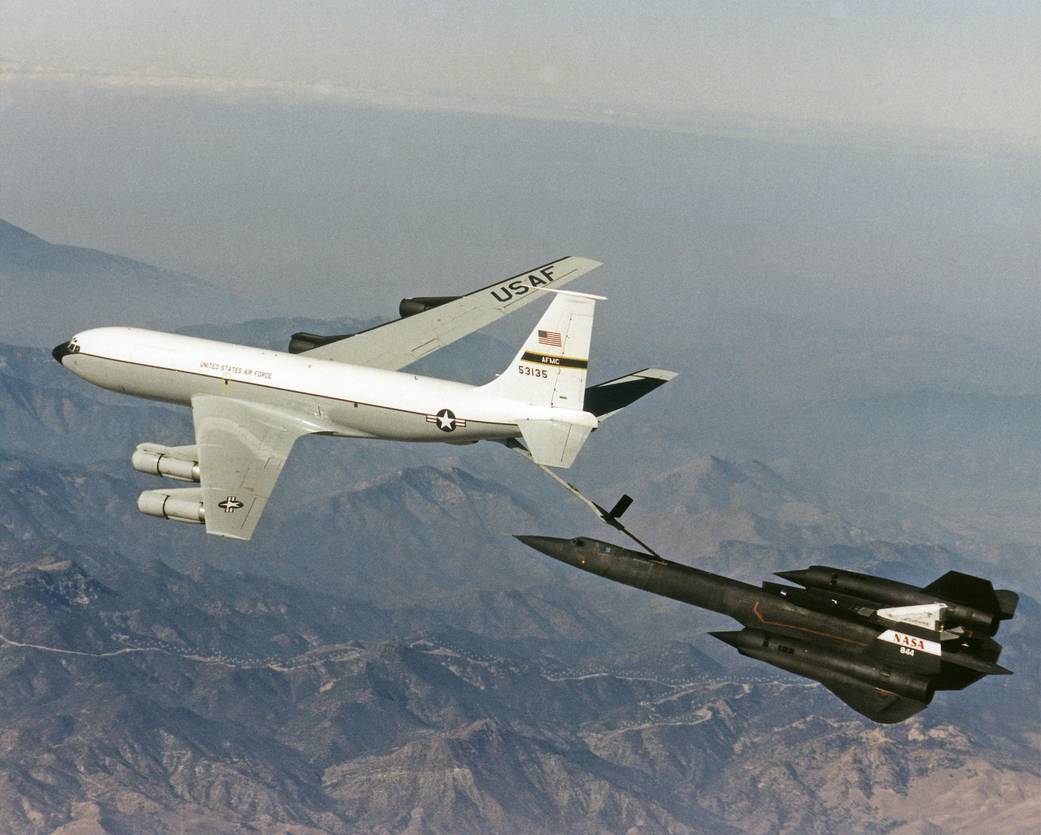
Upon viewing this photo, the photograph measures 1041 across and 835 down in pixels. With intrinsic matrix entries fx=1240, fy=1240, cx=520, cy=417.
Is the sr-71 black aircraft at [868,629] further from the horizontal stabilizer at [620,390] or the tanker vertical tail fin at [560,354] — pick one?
the horizontal stabilizer at [620,390]

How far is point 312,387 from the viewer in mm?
76062

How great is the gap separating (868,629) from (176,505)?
38739mm

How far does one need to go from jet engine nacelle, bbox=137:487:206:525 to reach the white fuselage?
9.21m

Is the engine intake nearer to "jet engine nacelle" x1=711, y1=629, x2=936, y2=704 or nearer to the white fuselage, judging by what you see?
the white fuselage

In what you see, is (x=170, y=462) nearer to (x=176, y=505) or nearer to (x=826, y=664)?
(x=176, y=505)

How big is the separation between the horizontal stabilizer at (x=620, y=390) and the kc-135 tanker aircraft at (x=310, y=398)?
0.30 feet

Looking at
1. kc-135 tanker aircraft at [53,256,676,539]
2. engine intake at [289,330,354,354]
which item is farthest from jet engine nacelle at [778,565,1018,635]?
engine intake at [289,330,354,354]

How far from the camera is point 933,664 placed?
63938 mm

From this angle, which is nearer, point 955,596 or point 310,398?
point 955,596

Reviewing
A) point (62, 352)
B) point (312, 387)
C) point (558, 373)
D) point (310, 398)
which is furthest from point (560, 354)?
point (62, 352)

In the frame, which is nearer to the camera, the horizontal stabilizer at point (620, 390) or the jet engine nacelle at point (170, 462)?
the jet engine nacelle at point (170, 462)

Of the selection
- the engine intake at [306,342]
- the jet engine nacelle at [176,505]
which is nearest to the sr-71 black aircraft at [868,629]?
the jet engine nacelle at [176,505]

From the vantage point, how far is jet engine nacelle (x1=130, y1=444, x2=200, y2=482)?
244 ft

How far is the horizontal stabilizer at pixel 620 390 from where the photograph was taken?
7788 cm
